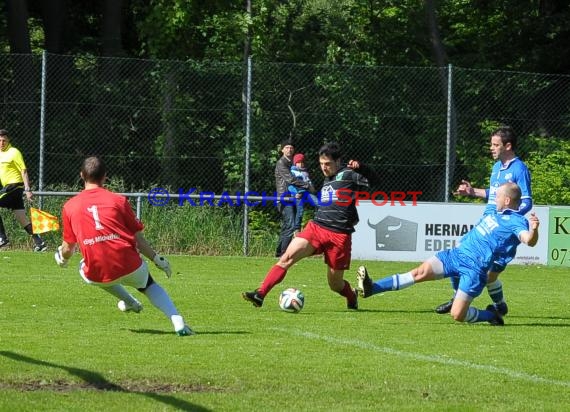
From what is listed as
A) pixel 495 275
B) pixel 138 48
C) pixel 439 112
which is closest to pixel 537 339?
pixel 495 275

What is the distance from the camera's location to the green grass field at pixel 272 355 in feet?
23.2

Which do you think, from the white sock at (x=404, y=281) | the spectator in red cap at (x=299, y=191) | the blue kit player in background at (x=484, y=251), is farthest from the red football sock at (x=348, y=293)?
the spectator in red cap at (x=299, y=191)

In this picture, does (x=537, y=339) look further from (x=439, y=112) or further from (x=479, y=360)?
(x=439, y=112)

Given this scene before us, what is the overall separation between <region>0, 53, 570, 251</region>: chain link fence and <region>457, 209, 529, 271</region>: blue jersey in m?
10.1

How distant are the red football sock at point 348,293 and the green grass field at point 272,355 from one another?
161 millimetres

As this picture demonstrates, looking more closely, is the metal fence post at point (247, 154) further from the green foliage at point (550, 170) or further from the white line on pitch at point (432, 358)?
the white line on pitch at point (432, 358)

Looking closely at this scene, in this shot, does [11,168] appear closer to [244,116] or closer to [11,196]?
Result: [11,196]

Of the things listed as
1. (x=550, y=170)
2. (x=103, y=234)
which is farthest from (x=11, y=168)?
(x=550, y=170)

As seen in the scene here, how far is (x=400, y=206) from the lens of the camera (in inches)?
774

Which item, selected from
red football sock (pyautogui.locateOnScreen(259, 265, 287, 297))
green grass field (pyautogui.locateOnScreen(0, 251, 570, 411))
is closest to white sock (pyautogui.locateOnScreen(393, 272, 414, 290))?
green grass field (pyautogui.locateOnScreen(0, 251, 570, 411))

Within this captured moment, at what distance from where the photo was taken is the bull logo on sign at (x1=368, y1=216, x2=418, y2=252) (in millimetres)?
19703

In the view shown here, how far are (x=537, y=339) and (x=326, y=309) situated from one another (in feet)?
9.04

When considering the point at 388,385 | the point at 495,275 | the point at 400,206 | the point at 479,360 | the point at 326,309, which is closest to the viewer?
the point at 388,385

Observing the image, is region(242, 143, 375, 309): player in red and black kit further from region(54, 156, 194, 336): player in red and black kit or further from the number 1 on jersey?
the number 1 on jersey
